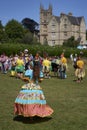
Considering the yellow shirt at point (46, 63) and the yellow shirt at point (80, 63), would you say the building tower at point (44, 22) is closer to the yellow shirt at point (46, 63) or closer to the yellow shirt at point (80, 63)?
the yellow shirt at point (46, 63)

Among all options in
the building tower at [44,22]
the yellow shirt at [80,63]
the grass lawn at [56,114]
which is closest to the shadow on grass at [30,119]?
the grass lawn at [56,114]

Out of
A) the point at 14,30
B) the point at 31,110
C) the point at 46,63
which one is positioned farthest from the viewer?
the point at 14,30

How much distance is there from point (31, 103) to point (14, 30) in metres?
106

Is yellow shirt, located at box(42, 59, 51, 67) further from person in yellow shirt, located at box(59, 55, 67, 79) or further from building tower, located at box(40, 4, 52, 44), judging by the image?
building tower, located at box(40, 4, 52, 44)

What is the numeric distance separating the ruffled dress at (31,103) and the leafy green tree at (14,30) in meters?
104

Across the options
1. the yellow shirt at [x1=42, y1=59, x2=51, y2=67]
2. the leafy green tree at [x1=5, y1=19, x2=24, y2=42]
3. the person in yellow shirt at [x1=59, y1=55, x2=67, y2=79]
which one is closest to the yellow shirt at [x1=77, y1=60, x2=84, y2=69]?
the person in yellow shirt at [x1=59, y1=55, x2=67, y2=79]

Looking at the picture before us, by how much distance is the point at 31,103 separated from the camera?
1187cm

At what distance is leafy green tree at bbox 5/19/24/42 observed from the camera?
116 meters

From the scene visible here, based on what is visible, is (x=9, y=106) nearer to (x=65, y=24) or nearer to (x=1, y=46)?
(x=1, y=46)

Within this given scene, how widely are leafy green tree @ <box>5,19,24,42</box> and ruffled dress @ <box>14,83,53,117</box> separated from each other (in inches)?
4094

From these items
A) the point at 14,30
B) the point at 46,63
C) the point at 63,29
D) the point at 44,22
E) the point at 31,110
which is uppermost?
the point at 44,22

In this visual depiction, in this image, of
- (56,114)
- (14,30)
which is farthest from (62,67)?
(14,30)

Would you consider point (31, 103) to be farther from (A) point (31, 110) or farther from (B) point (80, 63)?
(B) point (80, 63)

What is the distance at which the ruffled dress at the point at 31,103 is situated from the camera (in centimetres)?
1185
